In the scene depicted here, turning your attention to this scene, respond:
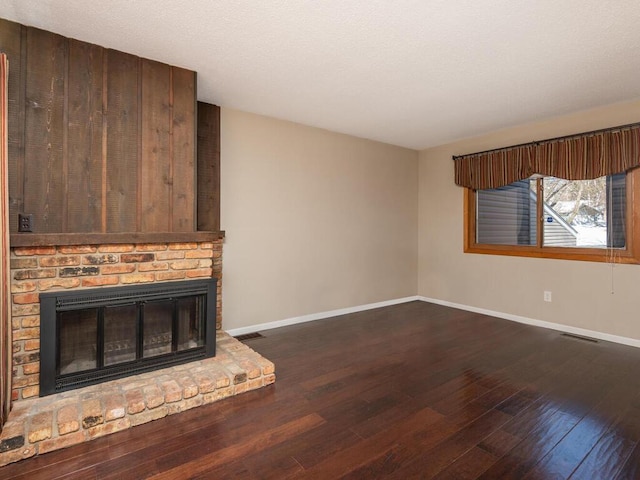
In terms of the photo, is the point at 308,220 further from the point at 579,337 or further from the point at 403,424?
the point at 579,337

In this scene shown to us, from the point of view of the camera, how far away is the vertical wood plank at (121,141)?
2447mm

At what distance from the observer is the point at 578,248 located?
380 centimetres

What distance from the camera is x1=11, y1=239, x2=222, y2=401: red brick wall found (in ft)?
6.70

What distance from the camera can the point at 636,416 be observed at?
2094 mm

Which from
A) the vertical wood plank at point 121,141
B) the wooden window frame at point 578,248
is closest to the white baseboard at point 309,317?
the wooden window frame at point 578,248

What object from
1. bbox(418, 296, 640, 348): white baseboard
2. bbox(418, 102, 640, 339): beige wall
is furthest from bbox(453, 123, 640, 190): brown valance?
bbox(418, 296, 640, 348): white baseboard

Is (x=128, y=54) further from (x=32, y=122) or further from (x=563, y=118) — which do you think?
(x=563, y=118)

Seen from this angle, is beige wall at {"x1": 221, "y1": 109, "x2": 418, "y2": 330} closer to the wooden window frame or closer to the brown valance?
the wooden window frame

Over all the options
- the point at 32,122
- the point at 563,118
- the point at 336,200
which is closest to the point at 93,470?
the point at 32,122

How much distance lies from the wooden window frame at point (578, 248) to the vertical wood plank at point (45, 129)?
457 cm

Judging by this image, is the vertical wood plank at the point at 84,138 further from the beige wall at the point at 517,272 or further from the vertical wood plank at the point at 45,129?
the beige wall at the point at 517,272

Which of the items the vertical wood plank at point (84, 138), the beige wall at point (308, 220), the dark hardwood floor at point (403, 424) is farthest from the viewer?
the beige wall at point (308, 220)

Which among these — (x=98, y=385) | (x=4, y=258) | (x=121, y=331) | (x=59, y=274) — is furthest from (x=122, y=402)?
(x=4, y=258)

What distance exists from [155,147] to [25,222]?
0.96 m
